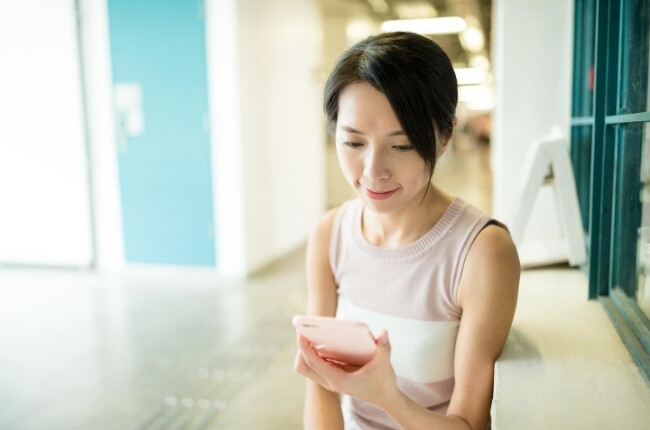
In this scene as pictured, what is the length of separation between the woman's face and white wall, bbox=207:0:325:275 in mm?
3887

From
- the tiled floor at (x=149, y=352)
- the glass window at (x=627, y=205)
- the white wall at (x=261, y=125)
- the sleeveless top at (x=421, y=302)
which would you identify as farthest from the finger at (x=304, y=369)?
the white wall at (x=261, y=125)

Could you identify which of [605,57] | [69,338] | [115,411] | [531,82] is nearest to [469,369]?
[605,57]

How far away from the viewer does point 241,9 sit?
Answer: 4863 millimetres

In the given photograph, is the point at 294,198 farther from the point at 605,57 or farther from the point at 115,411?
the point at 605,57

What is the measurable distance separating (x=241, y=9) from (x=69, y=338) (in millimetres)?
2847

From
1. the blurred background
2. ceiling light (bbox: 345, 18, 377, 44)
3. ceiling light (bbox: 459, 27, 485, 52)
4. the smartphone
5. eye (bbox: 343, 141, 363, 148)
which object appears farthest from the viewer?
ceiling light (bbox: 459, 27, 485, 52)

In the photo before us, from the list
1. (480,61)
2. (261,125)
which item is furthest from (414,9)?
(480,61)

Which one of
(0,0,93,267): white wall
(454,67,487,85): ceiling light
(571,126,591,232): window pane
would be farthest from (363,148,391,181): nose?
(454,67,487,85): ceiling light

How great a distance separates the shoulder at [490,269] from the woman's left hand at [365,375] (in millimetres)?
259

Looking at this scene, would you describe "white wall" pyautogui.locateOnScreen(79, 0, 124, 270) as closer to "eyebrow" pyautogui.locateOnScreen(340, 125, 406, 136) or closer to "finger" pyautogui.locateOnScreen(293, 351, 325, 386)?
"eyebrow" pyautogui.locateOnScreen(340, 125, 406, 136)

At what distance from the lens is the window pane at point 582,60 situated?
2273mm

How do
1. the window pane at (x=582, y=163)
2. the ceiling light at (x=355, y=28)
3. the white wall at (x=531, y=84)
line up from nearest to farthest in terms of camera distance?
the window pane at (x=582, y=163)
the white wall at (x=531, y=84)
the ceiling light at (x=355, y=28)

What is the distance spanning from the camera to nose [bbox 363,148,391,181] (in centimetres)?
111

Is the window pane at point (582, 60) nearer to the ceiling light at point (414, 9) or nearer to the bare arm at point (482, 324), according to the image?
the bare arm at point (482, 324)
